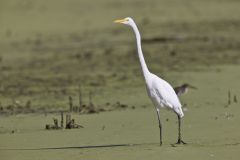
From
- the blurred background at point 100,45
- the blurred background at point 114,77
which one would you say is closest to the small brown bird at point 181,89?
the blurred background at point 114,77

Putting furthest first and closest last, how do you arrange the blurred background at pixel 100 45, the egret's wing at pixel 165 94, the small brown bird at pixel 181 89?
the blurred background at pixel 100 45 < the small brown bird at pixel 181 89 < the egret's wing at pixel 165 94

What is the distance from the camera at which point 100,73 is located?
1962 cm

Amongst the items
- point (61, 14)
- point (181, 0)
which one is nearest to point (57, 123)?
point (61, 14)

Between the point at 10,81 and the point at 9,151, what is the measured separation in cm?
802

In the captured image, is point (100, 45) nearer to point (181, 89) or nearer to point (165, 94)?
point (181, 89)

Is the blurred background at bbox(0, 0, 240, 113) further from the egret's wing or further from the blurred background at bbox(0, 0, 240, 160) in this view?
the egret's wing

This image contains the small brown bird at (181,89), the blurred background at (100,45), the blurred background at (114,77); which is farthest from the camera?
the blurred background at (100,45)

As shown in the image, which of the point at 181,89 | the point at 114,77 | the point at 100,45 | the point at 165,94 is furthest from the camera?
the point at 100,45

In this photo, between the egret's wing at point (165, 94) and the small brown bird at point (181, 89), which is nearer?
the egret's wing at point (165, 94)

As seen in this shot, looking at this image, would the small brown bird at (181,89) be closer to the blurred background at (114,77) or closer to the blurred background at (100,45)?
the blurred background at (114,77)

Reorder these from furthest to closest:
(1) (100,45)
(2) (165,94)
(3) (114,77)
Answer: (1) (100,45) < (3) (114,77) < (2) (165,94)

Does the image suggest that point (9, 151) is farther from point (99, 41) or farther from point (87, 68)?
point (99, 41)

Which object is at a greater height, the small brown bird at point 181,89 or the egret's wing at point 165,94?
the egret's wing at point 165,94

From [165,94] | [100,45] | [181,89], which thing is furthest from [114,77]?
[165,94]
